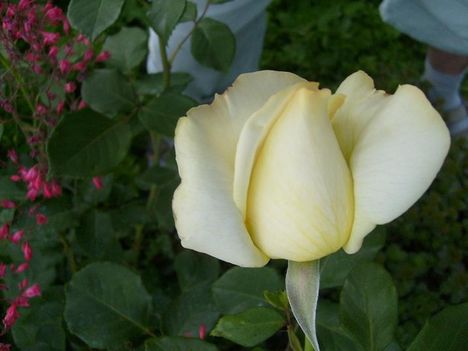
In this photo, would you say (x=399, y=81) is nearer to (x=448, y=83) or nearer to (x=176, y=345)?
(x=448, y=83)

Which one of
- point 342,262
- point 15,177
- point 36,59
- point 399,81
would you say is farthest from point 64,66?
point 399,81

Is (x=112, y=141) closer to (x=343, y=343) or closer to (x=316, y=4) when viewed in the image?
(x=343, y=343)

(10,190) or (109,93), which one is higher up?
(109,93)

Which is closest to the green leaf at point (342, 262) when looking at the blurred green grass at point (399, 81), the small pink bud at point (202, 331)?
the small pink bud at point (202, 331)

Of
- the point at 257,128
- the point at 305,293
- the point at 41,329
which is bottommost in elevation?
the point at 41,329

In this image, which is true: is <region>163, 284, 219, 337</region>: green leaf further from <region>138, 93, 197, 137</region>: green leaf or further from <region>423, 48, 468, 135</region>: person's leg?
→ <region>423, 48, 468, 135</region>: person's leg

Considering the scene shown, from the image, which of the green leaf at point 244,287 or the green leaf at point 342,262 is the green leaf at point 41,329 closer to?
the green leaf at point 244,287
